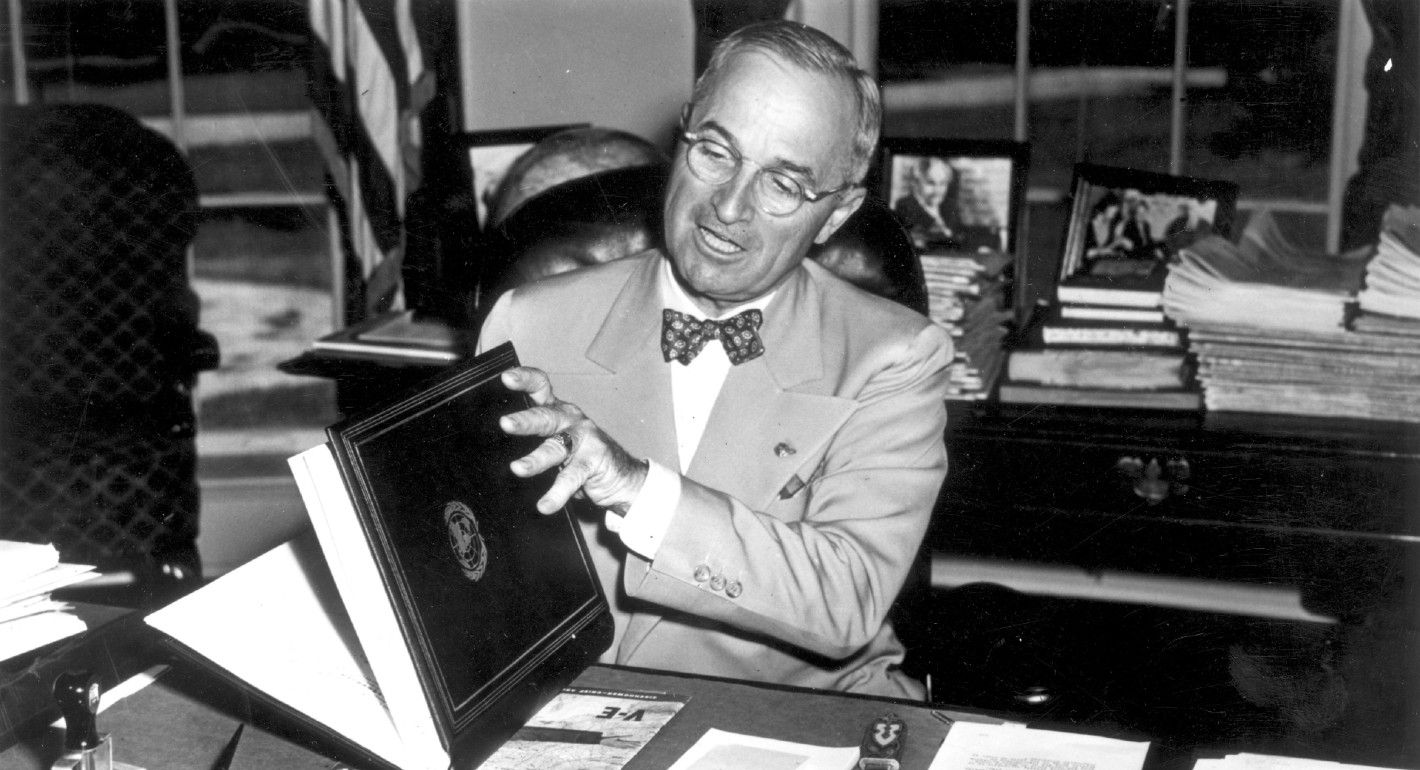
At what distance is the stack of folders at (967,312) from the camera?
9.38 ft

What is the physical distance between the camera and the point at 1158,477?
2629mm

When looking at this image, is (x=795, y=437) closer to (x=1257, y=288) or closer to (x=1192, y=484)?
(x=1192, y=484)

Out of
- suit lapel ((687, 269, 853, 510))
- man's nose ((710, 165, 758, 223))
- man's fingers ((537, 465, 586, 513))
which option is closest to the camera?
man's fingers ((537, 465, 586, 513))

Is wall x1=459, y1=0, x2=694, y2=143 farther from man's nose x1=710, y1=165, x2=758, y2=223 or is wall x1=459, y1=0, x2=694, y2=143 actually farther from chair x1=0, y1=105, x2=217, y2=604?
man's nose x1=710, y1=165, x2=758, y2=223

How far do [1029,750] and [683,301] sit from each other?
0.89 metres

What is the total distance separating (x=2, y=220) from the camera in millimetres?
3348

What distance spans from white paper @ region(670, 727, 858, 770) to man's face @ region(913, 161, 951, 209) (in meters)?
2.16

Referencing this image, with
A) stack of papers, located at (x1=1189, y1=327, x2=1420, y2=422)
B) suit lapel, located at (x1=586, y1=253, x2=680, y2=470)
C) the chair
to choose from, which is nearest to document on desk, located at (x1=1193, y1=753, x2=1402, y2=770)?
suit lapel, located at (x1=586, y1=253, x2=680, y2=470)

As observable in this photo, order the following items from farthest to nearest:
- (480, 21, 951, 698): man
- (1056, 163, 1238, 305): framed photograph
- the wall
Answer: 1. the wall
2. (1056, 163, 1238, 305): framed photograph
3. (480, 21, 951, 698): man

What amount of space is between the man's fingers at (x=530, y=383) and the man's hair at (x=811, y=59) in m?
0.56

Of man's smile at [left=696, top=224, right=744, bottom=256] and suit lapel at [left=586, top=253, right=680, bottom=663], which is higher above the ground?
man's smile at [left=696, top=224, right=744, bottom=256]

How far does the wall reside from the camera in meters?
3.59

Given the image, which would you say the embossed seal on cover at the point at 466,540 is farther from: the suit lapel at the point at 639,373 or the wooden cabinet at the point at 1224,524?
the wooden cabinet at the point at 1224,524

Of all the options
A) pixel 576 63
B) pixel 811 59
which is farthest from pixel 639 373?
pixel 576 63
